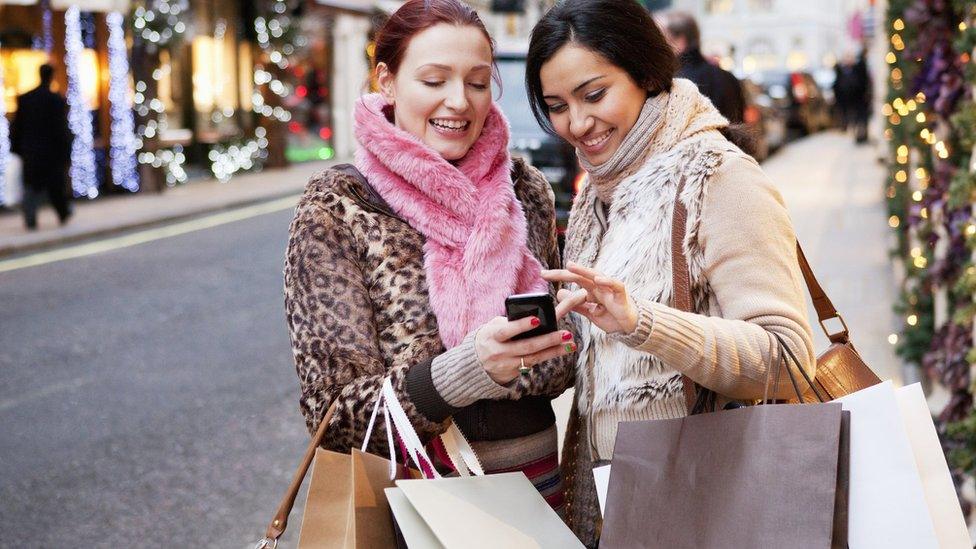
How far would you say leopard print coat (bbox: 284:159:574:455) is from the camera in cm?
188

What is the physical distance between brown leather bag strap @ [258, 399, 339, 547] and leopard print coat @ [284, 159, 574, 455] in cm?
2

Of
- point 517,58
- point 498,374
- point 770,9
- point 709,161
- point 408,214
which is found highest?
point 709,161

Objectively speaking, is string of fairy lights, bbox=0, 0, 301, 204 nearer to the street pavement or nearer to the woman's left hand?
the street pavement

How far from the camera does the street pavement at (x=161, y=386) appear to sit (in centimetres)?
460

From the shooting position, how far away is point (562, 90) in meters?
2.02

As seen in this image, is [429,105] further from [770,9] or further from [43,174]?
[770,9]

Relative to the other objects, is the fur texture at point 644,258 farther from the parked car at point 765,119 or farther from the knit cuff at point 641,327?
the parked car at point 765,119

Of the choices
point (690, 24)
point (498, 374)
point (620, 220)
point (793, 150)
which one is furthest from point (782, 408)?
point (793, 150)

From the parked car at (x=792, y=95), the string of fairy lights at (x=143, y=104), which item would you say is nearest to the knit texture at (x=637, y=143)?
the string of fairy lights at (x=143, y=104)

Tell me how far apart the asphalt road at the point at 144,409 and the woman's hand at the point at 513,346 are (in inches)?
109

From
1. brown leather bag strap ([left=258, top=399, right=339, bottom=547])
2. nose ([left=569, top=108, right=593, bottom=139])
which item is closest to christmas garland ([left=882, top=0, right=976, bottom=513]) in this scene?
nose ([left=569, top=108, right=593, bottom=139])

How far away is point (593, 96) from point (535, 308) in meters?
0.53

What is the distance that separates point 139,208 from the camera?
15.2 meters

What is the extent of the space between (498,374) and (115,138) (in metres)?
16.1
